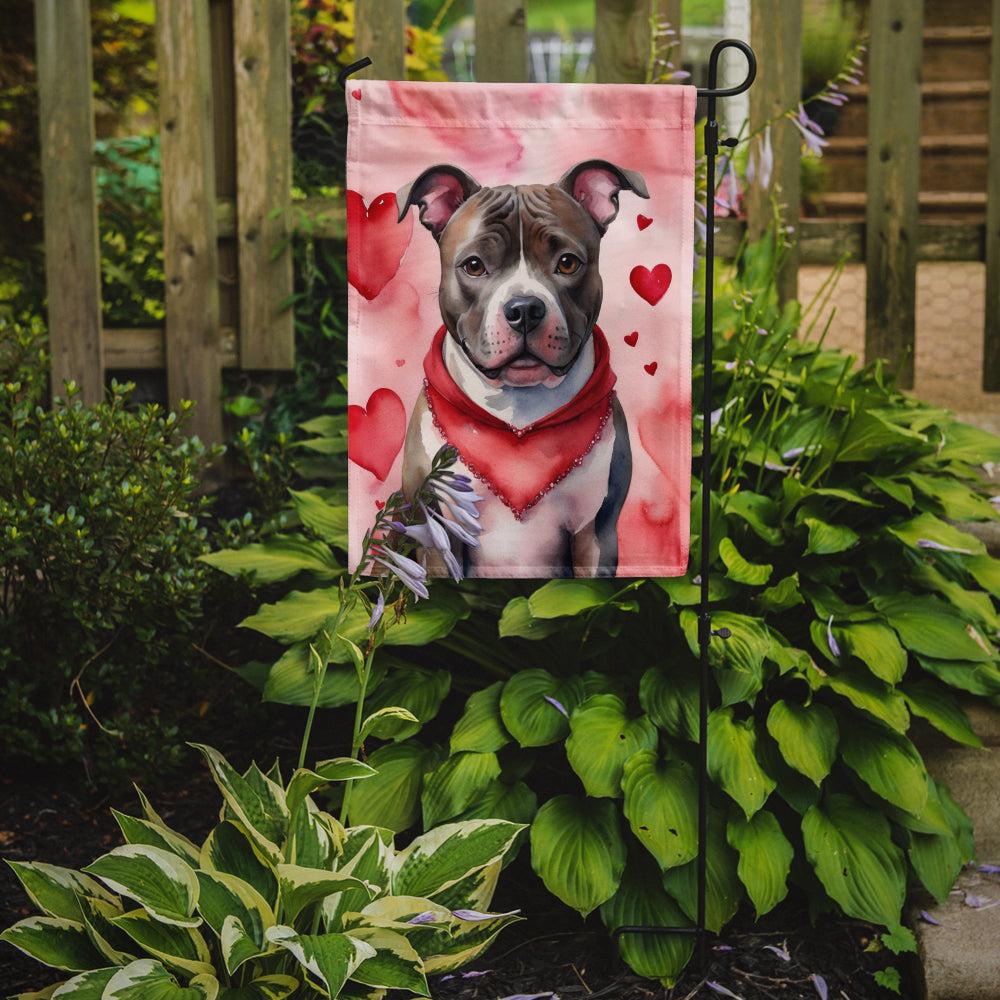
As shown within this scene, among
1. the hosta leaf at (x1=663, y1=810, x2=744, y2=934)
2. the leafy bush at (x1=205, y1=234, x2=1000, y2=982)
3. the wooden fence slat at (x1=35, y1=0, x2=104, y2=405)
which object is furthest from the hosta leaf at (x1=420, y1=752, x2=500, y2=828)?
the wooden fence slat at (x1=35, y1=0, x2=104, y2=405)

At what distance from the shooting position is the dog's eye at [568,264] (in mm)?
1730

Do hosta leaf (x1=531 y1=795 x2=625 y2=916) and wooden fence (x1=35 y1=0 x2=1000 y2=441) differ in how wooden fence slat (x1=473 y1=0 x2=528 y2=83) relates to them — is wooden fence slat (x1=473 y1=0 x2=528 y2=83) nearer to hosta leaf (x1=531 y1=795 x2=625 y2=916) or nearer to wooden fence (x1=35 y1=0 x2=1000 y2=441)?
wooden fence (x1=35 y1=0 x2=1000 y2=441)

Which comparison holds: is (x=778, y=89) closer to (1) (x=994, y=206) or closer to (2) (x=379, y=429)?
(1) (x=994, y=206)

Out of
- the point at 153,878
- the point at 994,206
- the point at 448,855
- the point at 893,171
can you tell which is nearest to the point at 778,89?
the point at 893,171

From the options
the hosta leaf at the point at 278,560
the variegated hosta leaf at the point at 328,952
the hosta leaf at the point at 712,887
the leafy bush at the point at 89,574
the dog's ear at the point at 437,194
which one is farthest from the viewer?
the hosta leaf at the point at 278,560

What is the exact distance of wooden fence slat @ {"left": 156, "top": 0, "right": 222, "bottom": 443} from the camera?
10.0 feet

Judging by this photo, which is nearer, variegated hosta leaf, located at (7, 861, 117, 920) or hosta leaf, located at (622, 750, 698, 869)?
variegated hosta leaf, located at (7, 861, 117, 920)

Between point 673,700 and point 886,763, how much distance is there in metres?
0.41

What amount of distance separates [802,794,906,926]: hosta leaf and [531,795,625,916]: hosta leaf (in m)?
0.36

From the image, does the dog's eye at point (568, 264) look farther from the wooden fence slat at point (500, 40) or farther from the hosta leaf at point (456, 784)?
the wooden fence slat at point (500, 40)

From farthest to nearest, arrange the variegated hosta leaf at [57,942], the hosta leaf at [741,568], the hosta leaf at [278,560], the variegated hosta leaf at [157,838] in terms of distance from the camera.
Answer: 1. the hosta leaf at [278,560]
2. the hosta leaf at [741,568]
3. the variegated hosta leaf at [157,838]
4. the variegated hosta leaf at [57,942]

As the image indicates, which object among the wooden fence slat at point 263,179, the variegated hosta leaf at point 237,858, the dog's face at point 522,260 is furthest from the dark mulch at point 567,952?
the wooden fence slat at point 263,179

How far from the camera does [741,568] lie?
1.98m

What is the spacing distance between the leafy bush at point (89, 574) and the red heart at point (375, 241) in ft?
2.53
